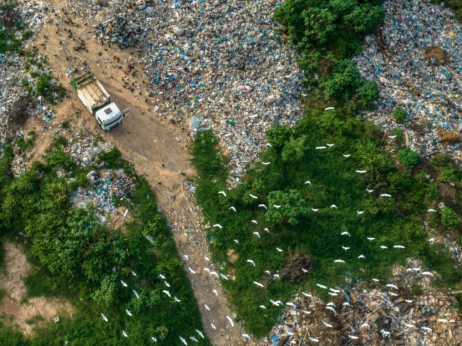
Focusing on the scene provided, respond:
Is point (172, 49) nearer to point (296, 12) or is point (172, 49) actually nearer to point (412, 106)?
point (296, 12)

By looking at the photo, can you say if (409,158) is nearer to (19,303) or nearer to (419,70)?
(419,70)

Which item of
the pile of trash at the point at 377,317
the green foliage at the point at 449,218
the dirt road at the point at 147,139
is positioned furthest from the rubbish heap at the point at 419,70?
the dirt road at the point at 147,139

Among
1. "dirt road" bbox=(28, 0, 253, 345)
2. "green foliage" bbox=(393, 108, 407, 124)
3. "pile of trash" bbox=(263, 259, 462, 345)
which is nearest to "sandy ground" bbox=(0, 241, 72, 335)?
"dirt road" bbox=(28, 0, 253, 345)

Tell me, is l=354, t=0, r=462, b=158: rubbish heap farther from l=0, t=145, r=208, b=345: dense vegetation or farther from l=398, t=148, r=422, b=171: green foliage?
l=0, t=145, r=208, b=345: dense vegetation

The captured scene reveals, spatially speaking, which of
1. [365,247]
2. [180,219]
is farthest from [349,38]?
[180,219]

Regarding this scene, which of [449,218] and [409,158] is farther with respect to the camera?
[409,158]

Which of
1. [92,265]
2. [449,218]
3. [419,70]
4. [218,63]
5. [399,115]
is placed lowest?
[449,218]

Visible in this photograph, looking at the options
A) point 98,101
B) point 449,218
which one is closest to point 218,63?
point 98,101
